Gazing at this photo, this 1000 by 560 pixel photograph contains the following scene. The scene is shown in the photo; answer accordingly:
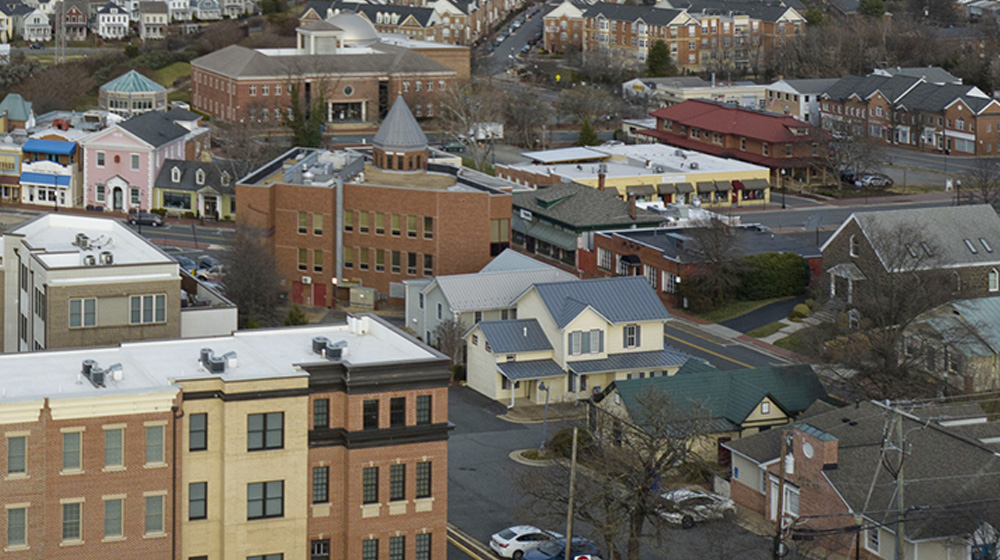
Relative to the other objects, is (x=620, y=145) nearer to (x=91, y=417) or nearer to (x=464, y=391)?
(x=464, y=391)

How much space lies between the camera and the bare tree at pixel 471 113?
138125 mm

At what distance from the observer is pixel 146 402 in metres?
48.8

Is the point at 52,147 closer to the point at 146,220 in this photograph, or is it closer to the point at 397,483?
the point at 146,220

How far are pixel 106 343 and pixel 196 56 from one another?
128m

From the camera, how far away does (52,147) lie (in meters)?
123

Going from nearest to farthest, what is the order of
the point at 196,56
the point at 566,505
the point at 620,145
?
the point at 566,505 → the point at 620,145 → the point at 196,56

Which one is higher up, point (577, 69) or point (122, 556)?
point (577, 69)

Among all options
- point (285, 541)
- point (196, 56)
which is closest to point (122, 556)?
point (285, 541)

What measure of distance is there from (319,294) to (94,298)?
33612 millimetres

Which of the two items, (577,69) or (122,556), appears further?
(577,69)

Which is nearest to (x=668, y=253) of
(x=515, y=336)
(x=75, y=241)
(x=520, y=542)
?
(x=515, y=336)

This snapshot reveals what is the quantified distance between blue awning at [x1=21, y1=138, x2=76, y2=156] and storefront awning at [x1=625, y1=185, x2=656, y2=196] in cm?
3920

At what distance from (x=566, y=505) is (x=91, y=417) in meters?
16.6

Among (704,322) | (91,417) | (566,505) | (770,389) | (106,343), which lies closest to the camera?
(91,417)
